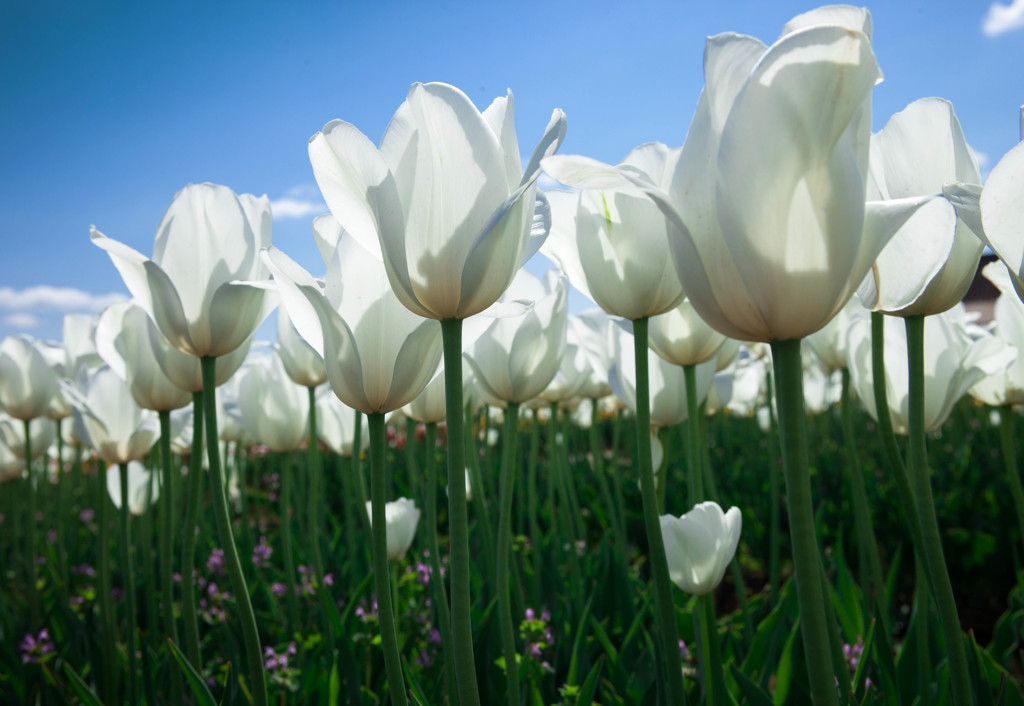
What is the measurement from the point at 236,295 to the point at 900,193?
1.11 metres

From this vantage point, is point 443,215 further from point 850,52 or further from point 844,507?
point 844,507

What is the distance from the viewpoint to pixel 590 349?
6.95ft

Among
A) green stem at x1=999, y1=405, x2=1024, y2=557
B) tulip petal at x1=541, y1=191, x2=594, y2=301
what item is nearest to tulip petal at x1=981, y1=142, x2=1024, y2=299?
tulip petal at x1=541, y1=191, x2=594, y2=301

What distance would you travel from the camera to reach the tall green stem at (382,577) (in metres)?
0.89

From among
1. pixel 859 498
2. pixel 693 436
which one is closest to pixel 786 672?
pixel 859 498

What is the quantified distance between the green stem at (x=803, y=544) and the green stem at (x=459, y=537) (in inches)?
14.0

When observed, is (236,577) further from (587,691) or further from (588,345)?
(588,345)

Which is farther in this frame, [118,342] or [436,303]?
[118,342]

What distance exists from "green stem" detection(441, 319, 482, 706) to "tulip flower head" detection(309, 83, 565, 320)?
97 mm

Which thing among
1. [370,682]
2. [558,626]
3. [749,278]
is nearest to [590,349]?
[558,626]

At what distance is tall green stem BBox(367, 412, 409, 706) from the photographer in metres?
0.89

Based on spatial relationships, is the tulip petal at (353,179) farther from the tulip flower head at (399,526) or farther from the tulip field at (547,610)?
the tulip flower head at (399,526)

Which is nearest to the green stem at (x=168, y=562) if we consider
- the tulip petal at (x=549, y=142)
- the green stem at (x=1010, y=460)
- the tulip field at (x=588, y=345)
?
the tulip field at (x=588, y=345)

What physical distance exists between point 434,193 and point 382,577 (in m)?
0.50
